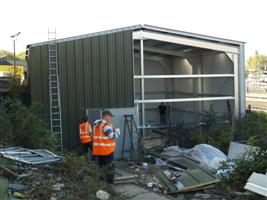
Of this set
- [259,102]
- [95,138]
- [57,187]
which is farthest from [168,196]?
[259,102]

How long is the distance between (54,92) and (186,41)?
5307mm

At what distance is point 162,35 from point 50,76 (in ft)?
14.4

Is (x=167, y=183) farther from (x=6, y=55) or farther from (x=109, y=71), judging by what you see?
(x=6, y=55)

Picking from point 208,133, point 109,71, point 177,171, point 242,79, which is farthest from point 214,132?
point 109,71

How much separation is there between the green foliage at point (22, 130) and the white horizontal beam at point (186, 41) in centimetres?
558

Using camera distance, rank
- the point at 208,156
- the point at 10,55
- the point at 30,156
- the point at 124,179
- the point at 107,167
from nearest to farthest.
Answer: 1. the point at 30,156
2. the point at 107,167
3. the point at 124,179
4. the point at 208,156
5. the point at 10,55

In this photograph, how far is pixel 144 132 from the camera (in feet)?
53.0

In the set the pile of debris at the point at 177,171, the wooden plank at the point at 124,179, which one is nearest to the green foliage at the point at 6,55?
the pile of debris at the point at 177,171

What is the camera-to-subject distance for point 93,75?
15.7m

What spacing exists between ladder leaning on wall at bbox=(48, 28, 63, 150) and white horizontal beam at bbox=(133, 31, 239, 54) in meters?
3.07

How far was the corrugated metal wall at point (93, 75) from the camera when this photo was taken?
613 inches

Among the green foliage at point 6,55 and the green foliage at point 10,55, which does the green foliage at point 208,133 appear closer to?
the green foliage at point 10,55

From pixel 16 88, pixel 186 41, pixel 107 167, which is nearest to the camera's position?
pixel 107 167

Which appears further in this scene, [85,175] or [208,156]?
[208,156]
